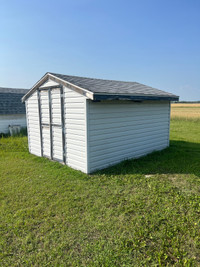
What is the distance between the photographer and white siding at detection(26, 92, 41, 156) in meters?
6.96

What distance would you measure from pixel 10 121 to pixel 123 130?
9.78m

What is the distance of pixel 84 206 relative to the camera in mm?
3643

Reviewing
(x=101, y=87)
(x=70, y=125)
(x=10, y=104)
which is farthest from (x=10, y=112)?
(x=101, y=87)

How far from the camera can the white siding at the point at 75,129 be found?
507 centimetres

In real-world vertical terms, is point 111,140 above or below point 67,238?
above

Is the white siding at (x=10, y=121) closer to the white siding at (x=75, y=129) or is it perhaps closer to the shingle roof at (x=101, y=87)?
the shingle roof at (x=101, y=87)

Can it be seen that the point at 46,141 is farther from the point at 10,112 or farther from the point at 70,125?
the point at 10,112

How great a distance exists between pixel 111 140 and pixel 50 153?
2.35 metres

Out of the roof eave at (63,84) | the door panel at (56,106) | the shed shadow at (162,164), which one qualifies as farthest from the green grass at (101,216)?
the roof eave at (63,84)

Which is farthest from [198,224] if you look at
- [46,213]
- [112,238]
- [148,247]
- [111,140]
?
[111,140]

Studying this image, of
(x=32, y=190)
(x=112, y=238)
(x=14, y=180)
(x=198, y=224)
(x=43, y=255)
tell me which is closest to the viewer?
(x=43, y=255)

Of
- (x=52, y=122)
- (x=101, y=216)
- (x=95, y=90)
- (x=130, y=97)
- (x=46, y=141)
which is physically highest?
(x=95, y=90)

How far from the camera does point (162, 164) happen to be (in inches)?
237

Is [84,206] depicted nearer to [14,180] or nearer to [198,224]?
[198,224]
